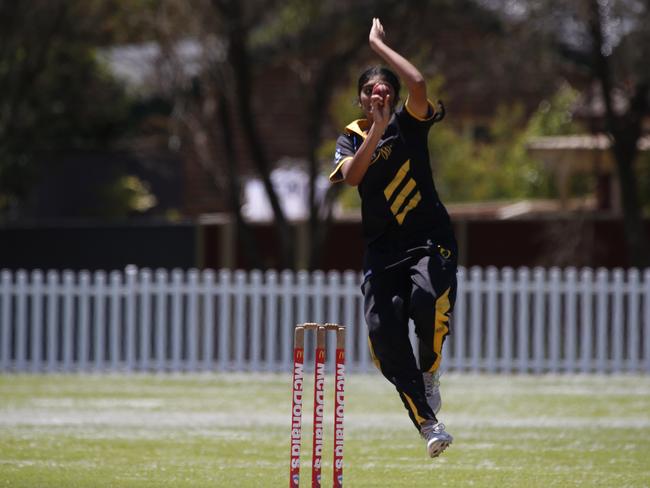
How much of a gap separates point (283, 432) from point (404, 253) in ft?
13.1

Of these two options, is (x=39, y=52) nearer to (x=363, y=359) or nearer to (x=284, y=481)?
(x=363, y=359)

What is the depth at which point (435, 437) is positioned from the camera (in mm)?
7098

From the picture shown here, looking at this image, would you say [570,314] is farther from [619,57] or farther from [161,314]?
[161,314]

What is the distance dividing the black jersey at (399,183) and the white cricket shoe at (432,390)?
2.42ft

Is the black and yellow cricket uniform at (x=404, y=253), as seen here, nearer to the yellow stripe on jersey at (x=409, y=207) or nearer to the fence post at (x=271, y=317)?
the yellow stripe on jersey at (x=409, y=207)

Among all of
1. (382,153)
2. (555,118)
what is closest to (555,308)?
(555,118)

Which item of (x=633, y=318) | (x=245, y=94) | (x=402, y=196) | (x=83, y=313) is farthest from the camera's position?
(x=245, y=94)

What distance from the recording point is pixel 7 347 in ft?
57.1

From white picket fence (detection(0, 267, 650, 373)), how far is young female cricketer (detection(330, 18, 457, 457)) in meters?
9.50

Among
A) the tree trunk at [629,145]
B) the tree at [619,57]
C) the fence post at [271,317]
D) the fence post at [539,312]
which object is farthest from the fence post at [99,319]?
the tree trunk at [629,145]

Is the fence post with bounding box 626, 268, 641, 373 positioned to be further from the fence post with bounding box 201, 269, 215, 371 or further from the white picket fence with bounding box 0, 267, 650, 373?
the fence post with bounding box 201, 269, 215, 371

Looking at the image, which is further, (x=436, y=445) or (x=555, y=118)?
(x=555, y=118)

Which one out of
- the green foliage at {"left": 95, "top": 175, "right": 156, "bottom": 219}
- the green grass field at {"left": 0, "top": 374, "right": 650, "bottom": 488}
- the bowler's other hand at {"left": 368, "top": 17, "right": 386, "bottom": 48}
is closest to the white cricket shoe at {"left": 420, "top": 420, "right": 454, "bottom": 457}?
the green grass field at {"left": 0, "top": 374, "right": 650, "bottom": 488}

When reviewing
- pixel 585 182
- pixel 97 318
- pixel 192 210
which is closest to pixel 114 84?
pixel 192 210
